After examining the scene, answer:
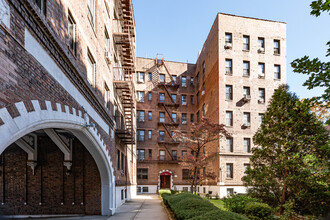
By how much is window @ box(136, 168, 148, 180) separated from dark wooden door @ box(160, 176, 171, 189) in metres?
2.71

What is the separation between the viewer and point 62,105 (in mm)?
7316

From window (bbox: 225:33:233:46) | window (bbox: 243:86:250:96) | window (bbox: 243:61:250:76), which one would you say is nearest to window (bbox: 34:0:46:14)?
window (bbox: 225:33:233:46)

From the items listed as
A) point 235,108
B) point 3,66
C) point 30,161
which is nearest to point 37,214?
point 30,161

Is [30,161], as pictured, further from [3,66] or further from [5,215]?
[3,66]

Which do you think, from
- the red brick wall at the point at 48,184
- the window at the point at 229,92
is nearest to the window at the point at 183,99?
the window at the point at 229,92

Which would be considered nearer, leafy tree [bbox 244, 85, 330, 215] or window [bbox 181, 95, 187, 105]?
leafy tree [bbox 244, 85, 330, 215]

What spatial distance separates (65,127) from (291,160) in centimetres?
1160

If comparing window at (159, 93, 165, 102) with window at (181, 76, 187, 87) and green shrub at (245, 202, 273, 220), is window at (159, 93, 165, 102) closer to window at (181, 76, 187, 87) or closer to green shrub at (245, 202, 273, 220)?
window at (181, 76, 187, 87)

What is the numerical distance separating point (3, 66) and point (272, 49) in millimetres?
31500

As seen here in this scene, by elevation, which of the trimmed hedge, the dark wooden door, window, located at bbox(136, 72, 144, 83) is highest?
window, located at bbox(136, 72, 144, 83)

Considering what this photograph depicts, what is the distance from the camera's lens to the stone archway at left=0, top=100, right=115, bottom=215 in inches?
173

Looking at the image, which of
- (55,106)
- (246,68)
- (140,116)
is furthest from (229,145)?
(55,106)

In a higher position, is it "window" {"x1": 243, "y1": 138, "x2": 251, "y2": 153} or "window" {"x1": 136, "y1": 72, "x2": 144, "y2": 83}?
"window" {"x1": 136, "y1": 72, "x2": 144, "y2": 83}

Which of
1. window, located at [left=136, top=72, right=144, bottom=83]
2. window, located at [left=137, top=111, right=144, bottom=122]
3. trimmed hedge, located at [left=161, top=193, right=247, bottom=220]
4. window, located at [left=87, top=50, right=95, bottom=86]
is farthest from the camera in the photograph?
window, located at [left=136, top=72, right=144, bottom=83]
